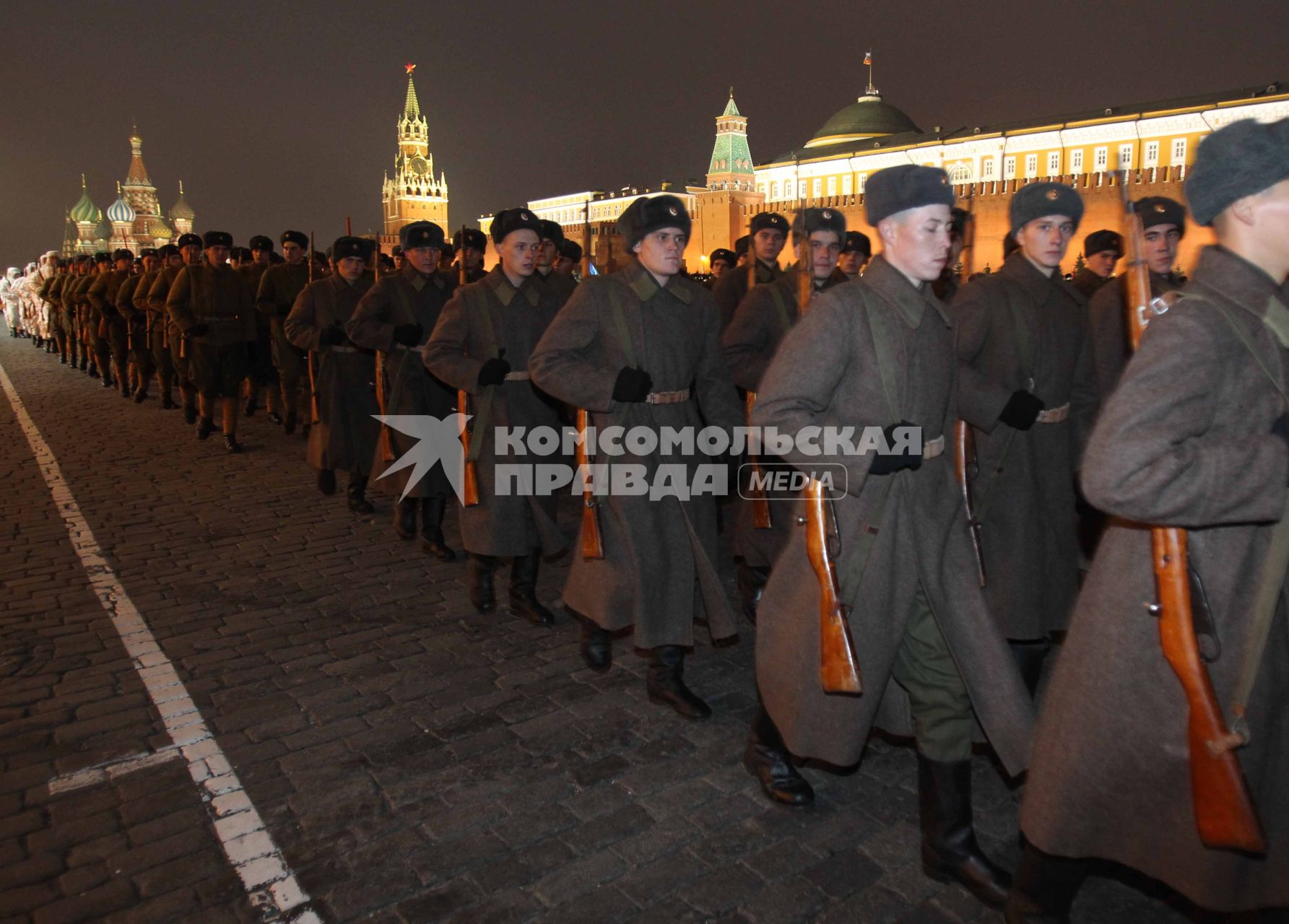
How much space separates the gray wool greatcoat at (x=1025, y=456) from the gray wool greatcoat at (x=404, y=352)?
4137 mm

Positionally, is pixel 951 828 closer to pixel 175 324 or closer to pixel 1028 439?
pixel 1028 439

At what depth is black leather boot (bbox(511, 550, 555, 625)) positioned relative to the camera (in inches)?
216

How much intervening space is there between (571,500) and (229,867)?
584cm

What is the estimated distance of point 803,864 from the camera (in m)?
3.10

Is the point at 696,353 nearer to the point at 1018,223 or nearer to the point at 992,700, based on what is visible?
the point at 1018,223

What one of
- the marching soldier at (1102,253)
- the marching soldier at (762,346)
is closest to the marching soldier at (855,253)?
the marching soldier at (1102,253)

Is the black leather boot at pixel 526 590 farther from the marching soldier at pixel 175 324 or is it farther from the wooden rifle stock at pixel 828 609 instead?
the marching soldier at pixel 175 324

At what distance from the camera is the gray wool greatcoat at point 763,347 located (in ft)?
18.3

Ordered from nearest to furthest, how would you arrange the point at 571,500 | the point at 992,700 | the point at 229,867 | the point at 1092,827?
1. the point at 1092,827
2. the point at 992,700
3. the point at 229,867
4. the point at 571,500

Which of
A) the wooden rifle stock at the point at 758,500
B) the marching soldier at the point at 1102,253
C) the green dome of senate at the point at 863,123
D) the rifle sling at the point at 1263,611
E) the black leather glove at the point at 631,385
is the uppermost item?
the green dome of senate at the point at 863,123

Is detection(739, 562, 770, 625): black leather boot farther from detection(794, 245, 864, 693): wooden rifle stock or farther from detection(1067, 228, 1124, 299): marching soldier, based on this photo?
detection(794, 245, 864, 693): wooden rifle stock

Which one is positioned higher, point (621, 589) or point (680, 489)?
point (680, 489)

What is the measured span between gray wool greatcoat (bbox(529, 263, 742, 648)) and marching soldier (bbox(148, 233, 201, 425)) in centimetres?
913

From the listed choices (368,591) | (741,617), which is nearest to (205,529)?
(368,591)
